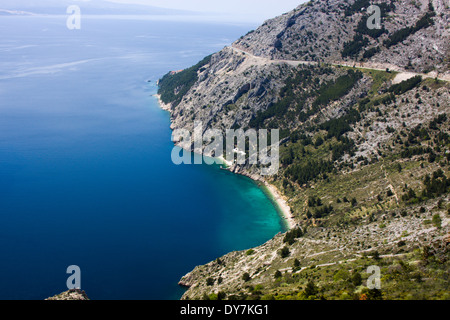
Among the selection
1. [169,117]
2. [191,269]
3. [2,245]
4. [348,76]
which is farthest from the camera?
[169,117]

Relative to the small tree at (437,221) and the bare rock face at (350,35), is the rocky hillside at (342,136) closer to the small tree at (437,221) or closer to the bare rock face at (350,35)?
the bare rock face at (350,35)

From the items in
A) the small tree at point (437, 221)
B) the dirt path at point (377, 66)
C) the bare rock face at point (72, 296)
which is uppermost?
the dirt path at point (377, 66)

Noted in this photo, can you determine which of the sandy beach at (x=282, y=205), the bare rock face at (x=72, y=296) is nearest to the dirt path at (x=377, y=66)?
the sandy beach at (x=282, y=205)

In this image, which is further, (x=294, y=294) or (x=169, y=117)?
(x=169, y=117)

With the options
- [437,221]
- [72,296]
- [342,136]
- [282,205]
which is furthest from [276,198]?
[72,296]

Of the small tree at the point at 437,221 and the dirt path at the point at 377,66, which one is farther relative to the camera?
the dirt path at the point at 377,66

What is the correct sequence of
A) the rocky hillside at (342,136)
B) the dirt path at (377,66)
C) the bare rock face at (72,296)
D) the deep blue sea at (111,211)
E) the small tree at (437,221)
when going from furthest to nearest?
the dirt path at (377,66), the deep blue sea at (111,211), the bare rock face at (72,296), the small tree at (437,221), the rocky hillside at (342,136)

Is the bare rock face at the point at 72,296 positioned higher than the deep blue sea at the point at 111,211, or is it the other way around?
the deep blue sea at the point at 111,211
